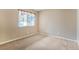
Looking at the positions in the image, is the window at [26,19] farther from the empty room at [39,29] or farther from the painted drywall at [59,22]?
the painted drywall at [59,22]

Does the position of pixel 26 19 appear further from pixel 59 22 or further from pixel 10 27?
pixel 59 22

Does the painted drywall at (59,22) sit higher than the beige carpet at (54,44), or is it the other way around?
the painted drywall at (59,22)

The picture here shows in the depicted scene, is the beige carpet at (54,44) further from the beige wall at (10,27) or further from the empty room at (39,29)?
the beige wall at (10,27)

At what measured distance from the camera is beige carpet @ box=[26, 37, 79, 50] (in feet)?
5.32

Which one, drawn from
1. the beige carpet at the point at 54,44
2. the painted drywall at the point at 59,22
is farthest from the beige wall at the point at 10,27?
the beige carpet at the point at 54,44

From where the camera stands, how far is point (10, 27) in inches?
65.4

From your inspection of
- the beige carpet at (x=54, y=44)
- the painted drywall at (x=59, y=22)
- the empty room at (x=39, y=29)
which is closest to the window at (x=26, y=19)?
the empty room at (x=39, y=29)

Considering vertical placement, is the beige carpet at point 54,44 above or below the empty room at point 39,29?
below

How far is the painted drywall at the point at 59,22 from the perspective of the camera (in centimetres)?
162

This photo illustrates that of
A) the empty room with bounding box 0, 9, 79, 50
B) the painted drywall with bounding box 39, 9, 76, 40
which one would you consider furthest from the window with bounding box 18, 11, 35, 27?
the painted drywall with bounding box 39, 9, 76, 40

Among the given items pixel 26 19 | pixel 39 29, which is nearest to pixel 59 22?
pixel 39 29

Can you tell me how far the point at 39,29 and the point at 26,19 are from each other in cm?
30

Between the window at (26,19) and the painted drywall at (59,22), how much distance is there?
0.49ft
